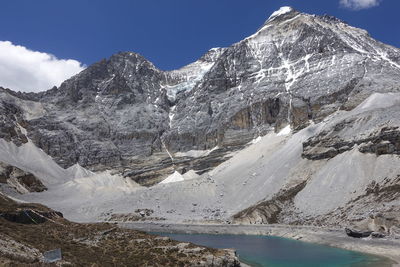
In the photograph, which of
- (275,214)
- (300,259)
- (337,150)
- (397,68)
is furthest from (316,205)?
(397,68)

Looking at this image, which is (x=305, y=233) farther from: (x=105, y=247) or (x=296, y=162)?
(x=105, y=247)

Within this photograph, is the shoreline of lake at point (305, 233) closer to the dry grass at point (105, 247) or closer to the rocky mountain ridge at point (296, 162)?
the rocky mountain ridge at point (296, 162)

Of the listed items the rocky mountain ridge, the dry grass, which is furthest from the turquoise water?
the dry grass

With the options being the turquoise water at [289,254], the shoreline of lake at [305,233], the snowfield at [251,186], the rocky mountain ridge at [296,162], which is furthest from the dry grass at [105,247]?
the snowfield at [251,186]

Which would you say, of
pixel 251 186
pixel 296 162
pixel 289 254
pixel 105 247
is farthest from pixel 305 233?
pixel 105 247

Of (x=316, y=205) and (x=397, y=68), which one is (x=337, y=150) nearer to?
(x=316, y=205)

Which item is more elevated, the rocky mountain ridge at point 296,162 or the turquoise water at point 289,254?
the rocky mountain ridge at point 296,162

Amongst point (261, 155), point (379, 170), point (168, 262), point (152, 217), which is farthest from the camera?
point (261, 155)
